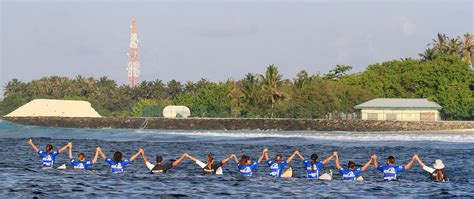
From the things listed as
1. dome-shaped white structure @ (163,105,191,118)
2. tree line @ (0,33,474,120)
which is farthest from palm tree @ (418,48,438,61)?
dome-shaped white structure @ (163,105,191,118)

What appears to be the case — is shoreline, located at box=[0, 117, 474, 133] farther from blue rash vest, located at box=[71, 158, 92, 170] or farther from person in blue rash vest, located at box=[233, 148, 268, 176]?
blue rash vest, located at box=[71, 158, 92, 170]

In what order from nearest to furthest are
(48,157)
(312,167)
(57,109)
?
1. (312,167)
2. (48,157)
3. (57,109)

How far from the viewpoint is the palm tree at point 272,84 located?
152 meters

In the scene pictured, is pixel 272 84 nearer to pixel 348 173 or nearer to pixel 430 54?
pixel 430 54

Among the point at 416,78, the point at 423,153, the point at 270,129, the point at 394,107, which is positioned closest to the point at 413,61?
the point at 416,78

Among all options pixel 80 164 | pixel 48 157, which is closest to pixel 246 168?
pixel 80 164

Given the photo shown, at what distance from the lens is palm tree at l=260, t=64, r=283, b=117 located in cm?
15175

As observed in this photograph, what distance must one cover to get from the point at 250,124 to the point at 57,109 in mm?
49588

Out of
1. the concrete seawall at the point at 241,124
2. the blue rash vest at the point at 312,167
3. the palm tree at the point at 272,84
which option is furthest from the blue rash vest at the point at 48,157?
the palm tree at the point at 272,84

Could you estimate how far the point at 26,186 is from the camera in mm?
33719

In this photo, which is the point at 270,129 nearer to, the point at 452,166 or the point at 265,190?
the point at 452,166

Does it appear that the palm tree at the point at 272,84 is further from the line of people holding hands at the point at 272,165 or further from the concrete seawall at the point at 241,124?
the line of people holding hands at the point at 272,165

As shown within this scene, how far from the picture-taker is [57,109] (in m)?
170

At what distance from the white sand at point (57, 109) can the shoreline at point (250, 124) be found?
6.17 metres
